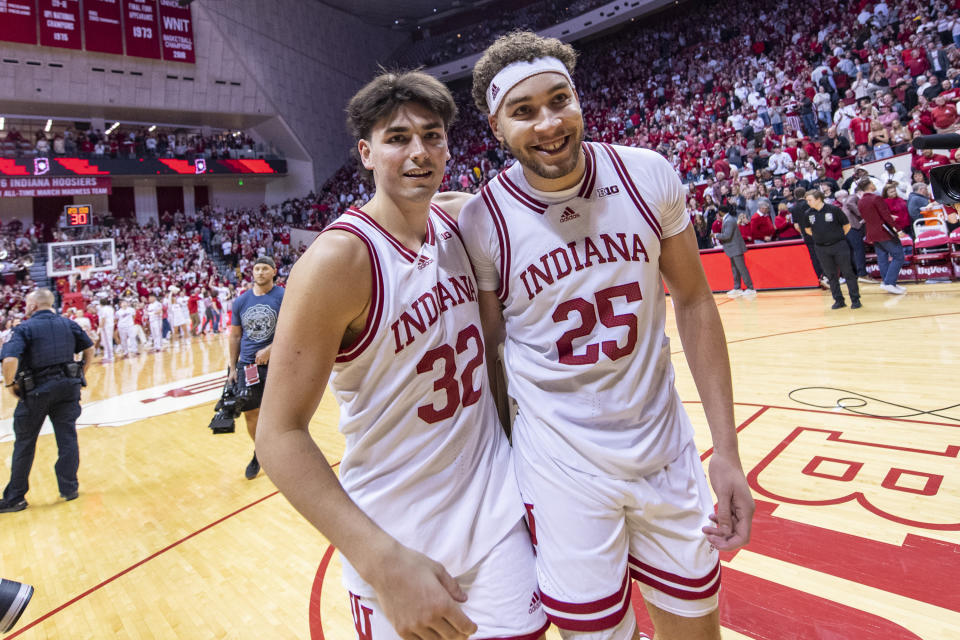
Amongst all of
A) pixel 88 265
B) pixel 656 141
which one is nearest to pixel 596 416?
pixel 656 141

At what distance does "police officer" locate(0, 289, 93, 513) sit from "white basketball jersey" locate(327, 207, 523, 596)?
4.47 m

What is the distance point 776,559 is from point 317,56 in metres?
29.3

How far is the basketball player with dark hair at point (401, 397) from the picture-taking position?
1134 mm

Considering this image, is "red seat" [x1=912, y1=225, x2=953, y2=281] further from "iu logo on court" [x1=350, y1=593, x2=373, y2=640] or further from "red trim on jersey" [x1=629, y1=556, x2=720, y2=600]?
"iu logo on court" [x1=350, y1=593, x2=373, y2=640]

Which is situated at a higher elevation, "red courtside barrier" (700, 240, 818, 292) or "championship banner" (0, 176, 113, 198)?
"championship banner" (0, 176, 113, 198)

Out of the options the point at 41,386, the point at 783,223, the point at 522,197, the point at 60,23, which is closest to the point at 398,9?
the point at 60,23

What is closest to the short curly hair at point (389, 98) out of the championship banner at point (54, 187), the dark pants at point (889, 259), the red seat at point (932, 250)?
the dark pants at point (889, 259)

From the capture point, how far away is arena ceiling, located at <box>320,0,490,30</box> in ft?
89.1

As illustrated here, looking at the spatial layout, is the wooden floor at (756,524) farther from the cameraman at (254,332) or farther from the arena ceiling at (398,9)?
the arena ceiling at (398,9)

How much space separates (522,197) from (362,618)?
3.91ft

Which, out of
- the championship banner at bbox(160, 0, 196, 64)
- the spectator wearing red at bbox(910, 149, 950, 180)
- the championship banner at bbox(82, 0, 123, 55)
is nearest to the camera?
the spectator wearing red at bbox(910, 149, 950, 180)

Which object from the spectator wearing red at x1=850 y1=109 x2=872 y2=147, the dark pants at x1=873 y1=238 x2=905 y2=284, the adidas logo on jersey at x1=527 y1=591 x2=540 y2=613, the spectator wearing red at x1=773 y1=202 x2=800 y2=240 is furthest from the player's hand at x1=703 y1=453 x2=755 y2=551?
the spectator wearing red at x1=850 y1=109 x2=872 y2=147

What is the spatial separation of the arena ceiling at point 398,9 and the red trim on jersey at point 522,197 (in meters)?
29.9

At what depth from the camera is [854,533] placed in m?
2.64
